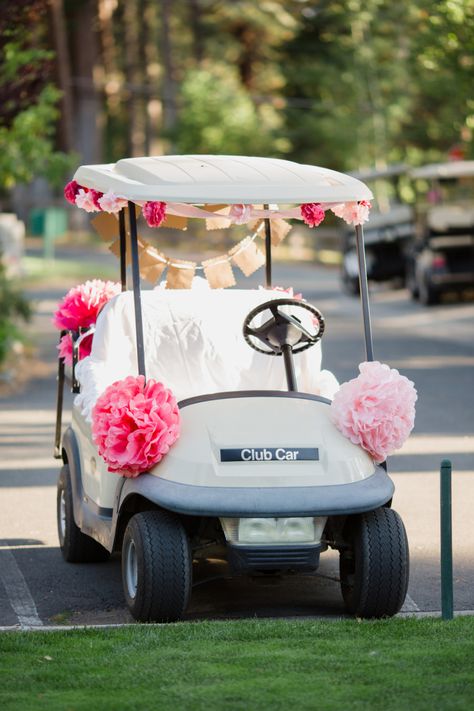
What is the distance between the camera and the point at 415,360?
17000 mm

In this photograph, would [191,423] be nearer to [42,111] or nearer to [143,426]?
[143,426]

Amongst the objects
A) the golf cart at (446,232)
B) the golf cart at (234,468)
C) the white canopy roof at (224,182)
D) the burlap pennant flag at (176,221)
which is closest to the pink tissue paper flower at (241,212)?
the golf cart at (234,468)

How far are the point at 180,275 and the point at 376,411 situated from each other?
2.34 meters

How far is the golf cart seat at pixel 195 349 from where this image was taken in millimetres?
7258

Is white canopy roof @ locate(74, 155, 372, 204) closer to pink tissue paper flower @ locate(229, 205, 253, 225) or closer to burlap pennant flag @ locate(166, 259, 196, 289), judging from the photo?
pink tissue paper flower @ locate(229, 205, 253, 225)

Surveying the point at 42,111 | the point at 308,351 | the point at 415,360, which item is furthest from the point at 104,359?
the point at 42,111

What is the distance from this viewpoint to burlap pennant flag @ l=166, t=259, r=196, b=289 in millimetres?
8266

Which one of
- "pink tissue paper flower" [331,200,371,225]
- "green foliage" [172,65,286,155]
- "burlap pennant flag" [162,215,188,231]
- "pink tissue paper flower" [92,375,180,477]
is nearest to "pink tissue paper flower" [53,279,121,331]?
"burlap pennant flag" [162,215,188,231]

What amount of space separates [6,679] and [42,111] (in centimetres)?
1466

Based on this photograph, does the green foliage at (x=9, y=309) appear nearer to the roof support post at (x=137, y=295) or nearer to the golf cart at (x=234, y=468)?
the golf cart at (x=234, y=468)

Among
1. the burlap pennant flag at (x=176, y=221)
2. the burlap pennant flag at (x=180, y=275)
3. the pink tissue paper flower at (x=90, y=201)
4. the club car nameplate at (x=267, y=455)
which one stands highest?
the pink tissue paper flower at (x=90, y=201)

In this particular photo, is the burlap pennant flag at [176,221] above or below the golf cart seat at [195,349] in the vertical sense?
above

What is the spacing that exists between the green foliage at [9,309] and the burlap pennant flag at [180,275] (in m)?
7.85

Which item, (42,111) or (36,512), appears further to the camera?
(42,111)
